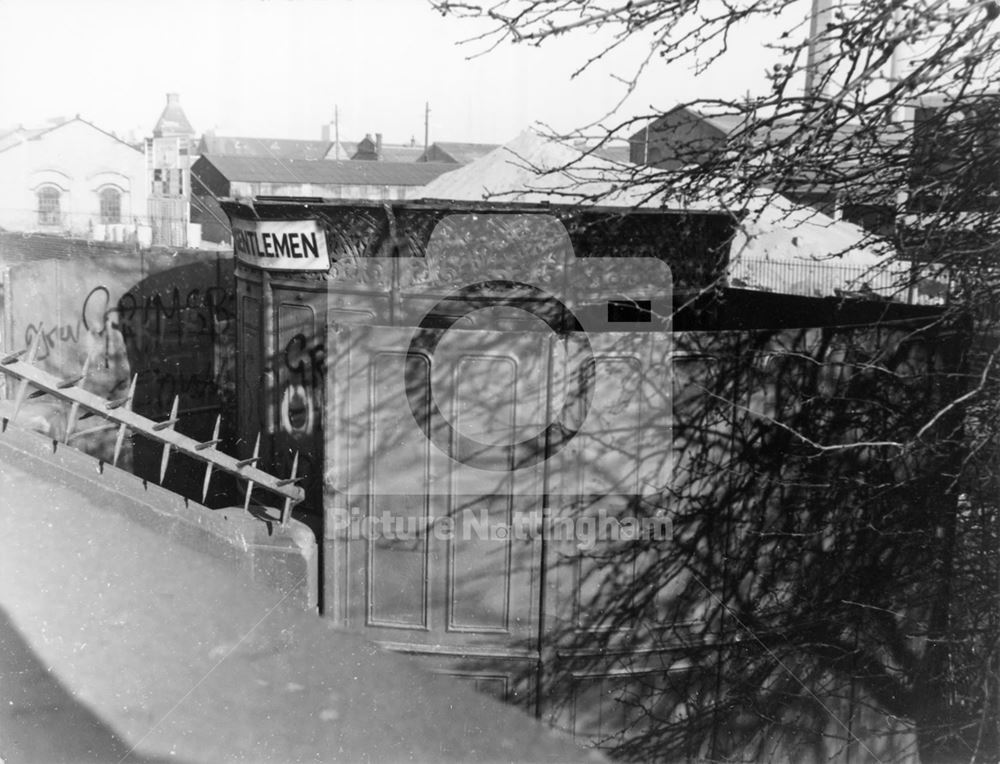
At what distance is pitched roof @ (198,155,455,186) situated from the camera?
130ft

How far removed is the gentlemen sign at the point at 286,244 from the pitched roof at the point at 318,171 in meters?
32.2

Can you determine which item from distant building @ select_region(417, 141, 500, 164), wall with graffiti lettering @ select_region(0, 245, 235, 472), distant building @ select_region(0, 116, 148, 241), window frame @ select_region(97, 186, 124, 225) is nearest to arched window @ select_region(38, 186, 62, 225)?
distant building @ select_region(0, 116, 148, 241)

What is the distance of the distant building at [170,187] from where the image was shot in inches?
1200

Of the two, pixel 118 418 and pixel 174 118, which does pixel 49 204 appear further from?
pixel 118 418

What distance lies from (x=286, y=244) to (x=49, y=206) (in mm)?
36879

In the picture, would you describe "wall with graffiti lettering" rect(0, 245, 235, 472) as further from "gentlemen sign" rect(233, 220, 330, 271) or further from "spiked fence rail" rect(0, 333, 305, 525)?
"spiked fence rail" rect(0, 333, 305, 525)

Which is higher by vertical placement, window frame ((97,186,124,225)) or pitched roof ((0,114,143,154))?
pitched roof ((0,114,143,154))

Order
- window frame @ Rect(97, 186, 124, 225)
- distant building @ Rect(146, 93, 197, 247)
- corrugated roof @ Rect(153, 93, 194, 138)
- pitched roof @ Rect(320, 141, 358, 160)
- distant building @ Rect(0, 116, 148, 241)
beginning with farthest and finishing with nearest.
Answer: pitched roof @ Rect(320, 141, 358, 160) < corrugated roof @ Rect(153, 93, 194, 138) < window frame @ Rect(97, 186, 124, 225) < distant building @ Rect(0, 116, 148, 241) < distant building @ Rect(146, 93, 197, 247)

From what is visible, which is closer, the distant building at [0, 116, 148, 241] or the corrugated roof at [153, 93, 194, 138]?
the distant building at [0, 116, 148, 241]

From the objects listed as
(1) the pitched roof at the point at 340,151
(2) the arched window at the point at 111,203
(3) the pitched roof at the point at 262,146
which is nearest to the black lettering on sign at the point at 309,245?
(2) the arched window at the point at 111,203

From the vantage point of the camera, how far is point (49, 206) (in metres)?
39.2

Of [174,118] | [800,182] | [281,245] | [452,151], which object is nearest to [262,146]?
[174,118]

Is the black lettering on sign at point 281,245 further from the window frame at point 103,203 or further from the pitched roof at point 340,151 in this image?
the pitched roof at point 340,151

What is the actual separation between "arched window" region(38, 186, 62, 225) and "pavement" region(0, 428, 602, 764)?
37512mm
